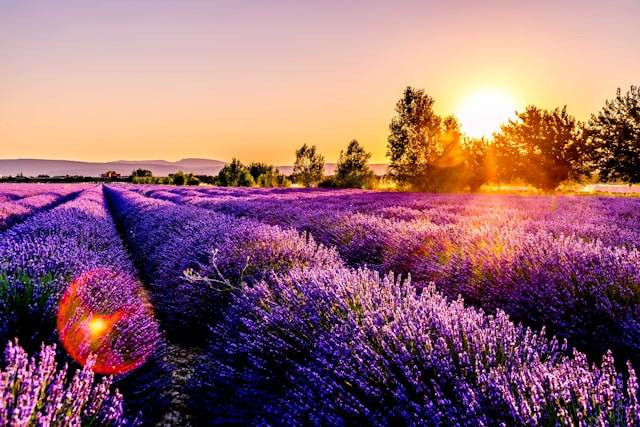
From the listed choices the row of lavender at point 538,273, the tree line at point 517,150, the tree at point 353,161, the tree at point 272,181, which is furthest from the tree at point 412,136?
the row of lavender at point 538,273

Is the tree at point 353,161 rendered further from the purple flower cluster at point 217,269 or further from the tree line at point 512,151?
the purple flower cluster at point 217,269

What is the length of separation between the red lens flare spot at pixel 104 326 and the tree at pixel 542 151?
28.5 metres

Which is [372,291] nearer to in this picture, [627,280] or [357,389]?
[357,389]

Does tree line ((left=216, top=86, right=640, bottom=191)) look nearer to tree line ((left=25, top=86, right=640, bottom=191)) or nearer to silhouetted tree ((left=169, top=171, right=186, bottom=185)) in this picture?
tree line ((left=25, top=86, right=640, bottom=191))

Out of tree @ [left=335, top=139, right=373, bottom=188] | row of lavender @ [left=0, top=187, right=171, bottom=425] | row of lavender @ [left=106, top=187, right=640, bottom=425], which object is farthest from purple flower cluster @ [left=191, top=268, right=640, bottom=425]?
tree @ [left=335, top=139, right=373, bottom=188]

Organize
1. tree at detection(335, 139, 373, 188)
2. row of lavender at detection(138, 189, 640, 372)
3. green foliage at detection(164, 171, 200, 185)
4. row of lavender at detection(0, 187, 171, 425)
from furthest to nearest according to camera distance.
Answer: green foliage at detection(164, 171, 200, 185) → tree at detection(335, 139, 373, 188) → row of lavender at detection(138, 189, 640, 372) → row of lavender at detection(0, 187, 171, 425)

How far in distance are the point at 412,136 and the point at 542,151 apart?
28.3ft

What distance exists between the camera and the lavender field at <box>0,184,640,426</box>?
1.05m

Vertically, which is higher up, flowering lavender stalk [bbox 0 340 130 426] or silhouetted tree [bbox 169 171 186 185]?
flowering lavender stalk [bbox 0 340 130 426]

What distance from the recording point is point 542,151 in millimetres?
26594

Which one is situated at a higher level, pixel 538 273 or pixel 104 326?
pixel 538 273

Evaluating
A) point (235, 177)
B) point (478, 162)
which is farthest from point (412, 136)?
point (235, 177)

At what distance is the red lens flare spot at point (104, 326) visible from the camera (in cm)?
173

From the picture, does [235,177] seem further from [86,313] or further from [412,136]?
[86,313]
